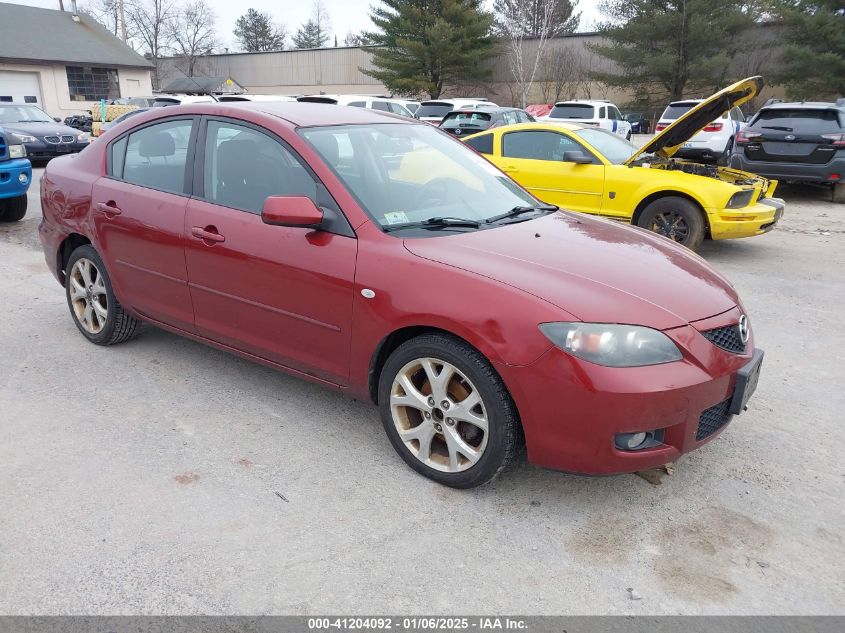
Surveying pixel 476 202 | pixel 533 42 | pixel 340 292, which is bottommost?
pixel 340 292

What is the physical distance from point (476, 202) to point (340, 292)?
102 cm

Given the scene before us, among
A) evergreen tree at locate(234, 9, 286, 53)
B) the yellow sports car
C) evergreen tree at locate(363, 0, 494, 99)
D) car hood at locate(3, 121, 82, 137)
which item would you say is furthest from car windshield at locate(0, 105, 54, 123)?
Answer: evergreen tree at locate(234, 9, 286, 53)

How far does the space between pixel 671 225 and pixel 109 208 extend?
5.89m

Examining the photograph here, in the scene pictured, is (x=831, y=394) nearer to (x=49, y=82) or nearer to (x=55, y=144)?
(x=55, y=144)

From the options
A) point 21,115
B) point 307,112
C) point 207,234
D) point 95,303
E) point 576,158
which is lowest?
point 95,303

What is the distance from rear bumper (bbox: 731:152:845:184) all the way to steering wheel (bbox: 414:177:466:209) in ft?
30.8

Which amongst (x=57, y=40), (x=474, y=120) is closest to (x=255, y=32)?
(x=57, y=40)

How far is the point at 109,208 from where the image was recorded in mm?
4289

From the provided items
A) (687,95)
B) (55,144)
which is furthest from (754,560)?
(687,95)

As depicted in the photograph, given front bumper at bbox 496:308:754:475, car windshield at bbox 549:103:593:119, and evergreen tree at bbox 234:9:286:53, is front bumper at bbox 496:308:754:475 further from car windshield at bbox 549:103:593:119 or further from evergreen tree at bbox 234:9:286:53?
evergreen tree at bbox 234:9:286:53

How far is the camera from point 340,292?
10.6 ft

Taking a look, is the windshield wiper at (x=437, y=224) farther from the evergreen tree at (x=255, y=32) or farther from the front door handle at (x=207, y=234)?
the evergreen tree at (x=255, y=32)

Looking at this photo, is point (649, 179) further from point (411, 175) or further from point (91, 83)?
point (91, 83)

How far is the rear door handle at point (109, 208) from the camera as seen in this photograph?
4.23m
